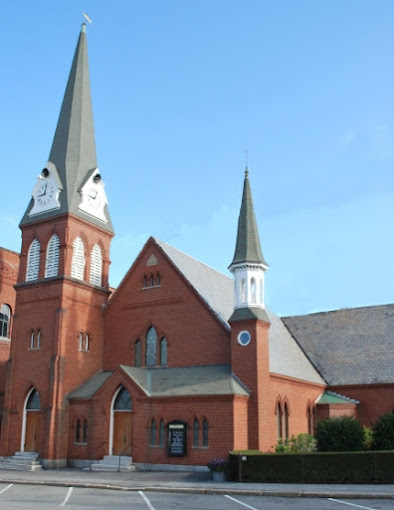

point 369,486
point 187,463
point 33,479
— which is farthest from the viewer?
point 187,463

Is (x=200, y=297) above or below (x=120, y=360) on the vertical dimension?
above

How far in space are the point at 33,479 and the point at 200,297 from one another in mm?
13473

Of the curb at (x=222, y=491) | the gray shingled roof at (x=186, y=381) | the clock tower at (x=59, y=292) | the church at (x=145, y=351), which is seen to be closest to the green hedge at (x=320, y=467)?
the curb at (x=222, y=491)

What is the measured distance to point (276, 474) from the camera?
25.2 metres

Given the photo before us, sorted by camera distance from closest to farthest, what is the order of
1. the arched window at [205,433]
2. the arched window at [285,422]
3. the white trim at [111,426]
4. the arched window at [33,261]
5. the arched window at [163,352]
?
the arched window at [205,433] → the white trim at [111,426] → the arched window at [285,422] → the arched window at [163,352] → the arched window at [33,261]

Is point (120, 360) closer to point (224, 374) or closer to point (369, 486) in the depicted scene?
point (224, 374)

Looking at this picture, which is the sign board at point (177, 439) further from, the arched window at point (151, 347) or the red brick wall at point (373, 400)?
the red brick wall at point (373, 400)

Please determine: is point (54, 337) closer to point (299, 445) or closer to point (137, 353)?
point (137, 353)

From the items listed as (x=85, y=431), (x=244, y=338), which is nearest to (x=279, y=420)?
(x=244, y=338)

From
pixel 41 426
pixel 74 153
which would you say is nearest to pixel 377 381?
pixel 41 426

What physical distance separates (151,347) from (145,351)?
442mm

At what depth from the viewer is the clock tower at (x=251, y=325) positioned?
31031 millimetres

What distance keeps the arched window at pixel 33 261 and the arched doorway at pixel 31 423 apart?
7196 mm

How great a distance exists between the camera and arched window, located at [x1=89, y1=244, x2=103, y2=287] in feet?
127
